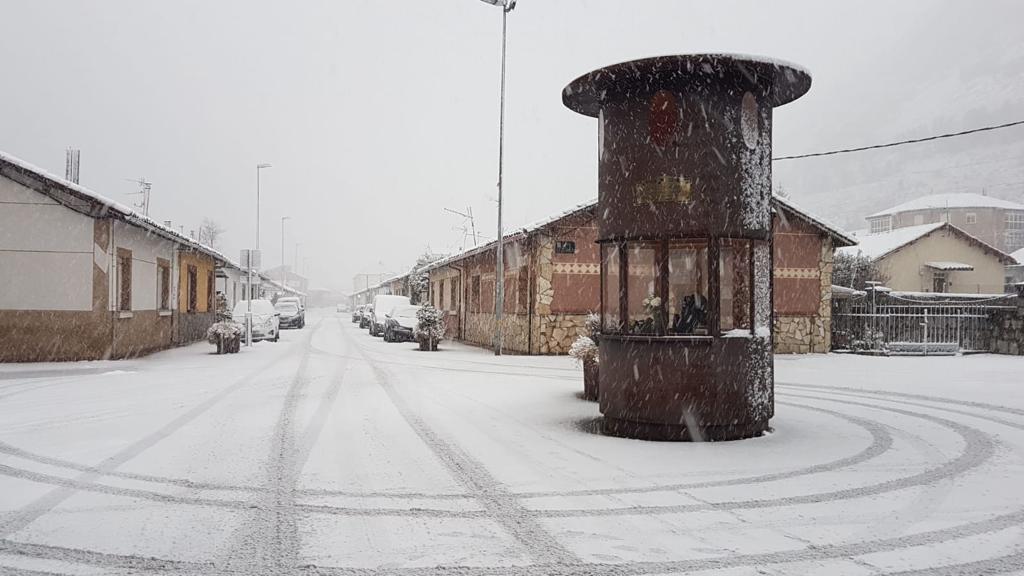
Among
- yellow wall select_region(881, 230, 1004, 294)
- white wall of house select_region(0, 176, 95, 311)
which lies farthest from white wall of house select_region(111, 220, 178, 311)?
yellow wall select_region(881, 230, 1004, 294)

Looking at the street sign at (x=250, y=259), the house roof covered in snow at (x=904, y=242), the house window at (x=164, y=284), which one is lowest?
the house window at (x=164, y=284)

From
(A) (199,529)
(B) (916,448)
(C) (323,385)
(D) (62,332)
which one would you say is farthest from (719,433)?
(D) (62,332)

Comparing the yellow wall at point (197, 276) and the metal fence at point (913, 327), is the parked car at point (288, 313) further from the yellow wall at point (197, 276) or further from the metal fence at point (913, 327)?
the metal fence at point (913, 327)

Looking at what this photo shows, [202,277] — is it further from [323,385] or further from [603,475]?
[603,475]

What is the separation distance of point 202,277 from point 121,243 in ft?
41.2

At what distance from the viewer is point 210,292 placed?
3441 cm

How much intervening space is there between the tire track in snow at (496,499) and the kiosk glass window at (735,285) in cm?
332

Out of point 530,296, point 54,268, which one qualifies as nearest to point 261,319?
point 54,268

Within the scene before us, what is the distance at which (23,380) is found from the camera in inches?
572

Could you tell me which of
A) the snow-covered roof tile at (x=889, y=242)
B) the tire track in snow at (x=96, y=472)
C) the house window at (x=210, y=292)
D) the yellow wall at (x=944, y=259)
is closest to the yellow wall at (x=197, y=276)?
the house window at (x=210, y=292)

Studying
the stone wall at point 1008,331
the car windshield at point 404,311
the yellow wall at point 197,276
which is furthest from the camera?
the car windshield at point 404,311

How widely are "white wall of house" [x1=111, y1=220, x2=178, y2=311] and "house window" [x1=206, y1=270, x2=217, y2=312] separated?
8692 millimetres

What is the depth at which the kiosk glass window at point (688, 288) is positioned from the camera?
888 cm

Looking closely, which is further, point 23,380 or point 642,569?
point 23,380
